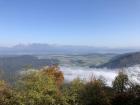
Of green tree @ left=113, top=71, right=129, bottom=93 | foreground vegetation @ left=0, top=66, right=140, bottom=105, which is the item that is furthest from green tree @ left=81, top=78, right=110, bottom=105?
green tree @ left=113, top=71, right=129, bottom=93

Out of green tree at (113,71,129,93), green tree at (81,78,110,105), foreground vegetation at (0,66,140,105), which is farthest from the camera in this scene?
green tree at (113,71,129,93)

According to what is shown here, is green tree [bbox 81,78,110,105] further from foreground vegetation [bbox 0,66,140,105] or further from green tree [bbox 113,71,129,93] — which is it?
green tree [bbox 113,71,129,93]

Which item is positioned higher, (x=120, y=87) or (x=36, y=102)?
(x=36, y=102)

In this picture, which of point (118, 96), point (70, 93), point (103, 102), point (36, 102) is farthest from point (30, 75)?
point (118, 96)

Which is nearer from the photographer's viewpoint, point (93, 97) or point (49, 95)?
point (49, 95)

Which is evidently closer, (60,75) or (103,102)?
(103,102)

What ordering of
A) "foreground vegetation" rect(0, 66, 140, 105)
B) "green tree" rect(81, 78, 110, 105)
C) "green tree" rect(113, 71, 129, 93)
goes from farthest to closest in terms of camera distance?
"green tree" rect(113, 71, 129, 93)
"green tree" rect(81, 78, 110, 105)
"foreground vegetation" rect(0, 66, 140, 105)

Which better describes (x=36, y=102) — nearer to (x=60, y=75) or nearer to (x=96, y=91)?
(x=96, y=91)

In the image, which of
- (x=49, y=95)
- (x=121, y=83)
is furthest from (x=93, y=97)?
(x=121, y=83)

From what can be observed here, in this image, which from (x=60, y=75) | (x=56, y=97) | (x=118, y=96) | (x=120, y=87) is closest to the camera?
(x=56, y=97)

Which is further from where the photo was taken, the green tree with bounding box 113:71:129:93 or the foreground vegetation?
the green tree with bounding box 113:71:129:93

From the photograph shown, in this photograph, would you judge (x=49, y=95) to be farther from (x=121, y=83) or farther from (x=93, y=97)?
(x=121, y=83)
